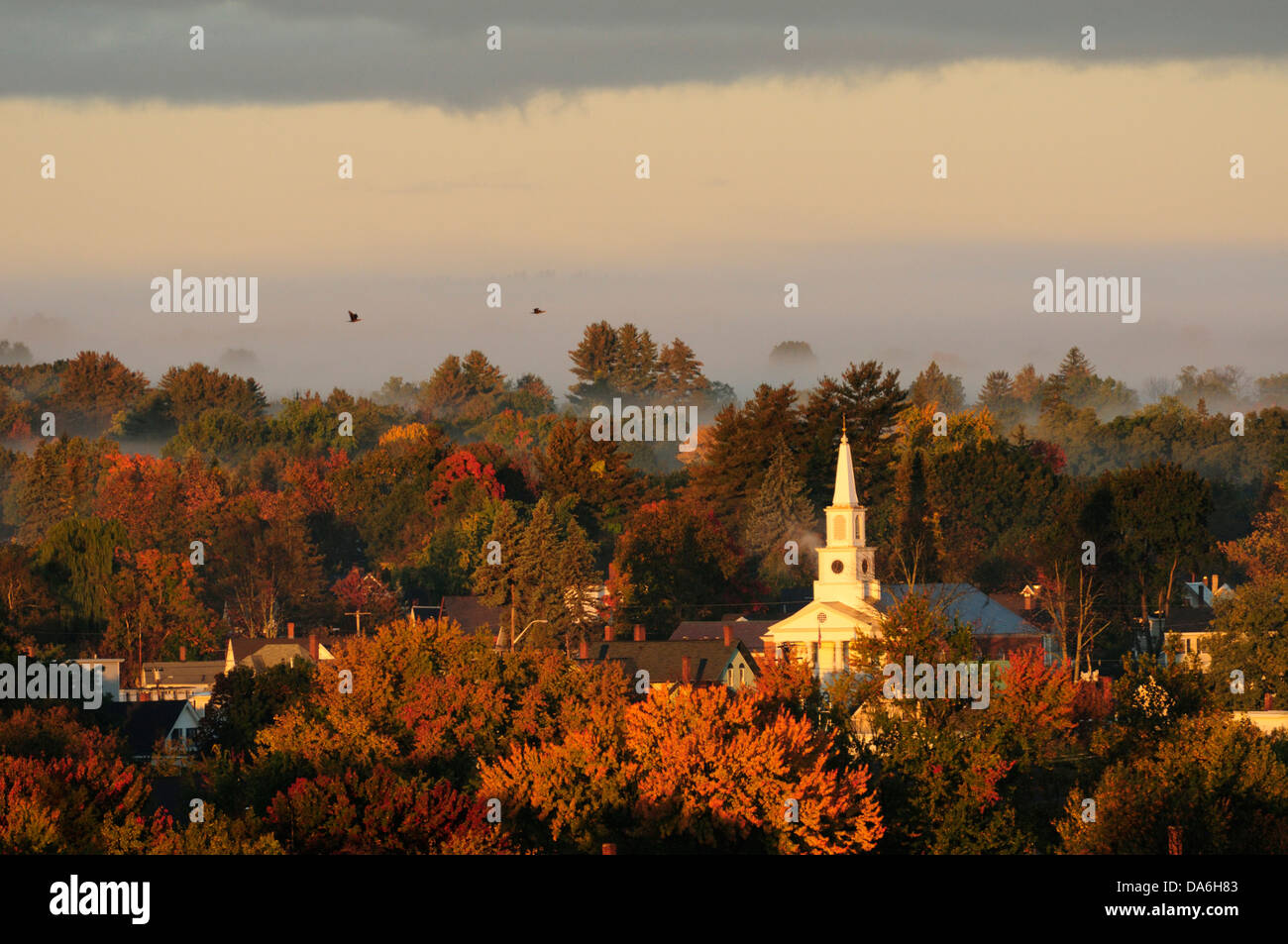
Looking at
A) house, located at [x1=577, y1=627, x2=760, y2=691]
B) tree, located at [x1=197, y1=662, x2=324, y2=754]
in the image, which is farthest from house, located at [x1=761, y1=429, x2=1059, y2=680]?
tree, located at [x1=197, y1=662, x2=324, y2=754]

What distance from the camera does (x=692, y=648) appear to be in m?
111

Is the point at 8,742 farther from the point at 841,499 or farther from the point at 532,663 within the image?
the point at 841,499

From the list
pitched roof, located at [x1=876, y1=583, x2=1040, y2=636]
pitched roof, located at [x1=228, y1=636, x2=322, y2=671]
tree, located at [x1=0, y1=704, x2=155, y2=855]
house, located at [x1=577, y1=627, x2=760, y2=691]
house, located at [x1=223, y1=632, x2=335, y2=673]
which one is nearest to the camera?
tree, located at [x1=0, y1=704, x2=155, y2=855]

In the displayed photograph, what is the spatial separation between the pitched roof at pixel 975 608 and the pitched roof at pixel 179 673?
37.6 m

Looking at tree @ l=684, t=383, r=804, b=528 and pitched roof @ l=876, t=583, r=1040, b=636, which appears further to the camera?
tree @ l=684, t=383, r=804, b=528

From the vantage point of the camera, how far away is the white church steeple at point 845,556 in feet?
400

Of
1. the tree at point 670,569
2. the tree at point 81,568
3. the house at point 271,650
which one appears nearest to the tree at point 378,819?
the house at point 271,650

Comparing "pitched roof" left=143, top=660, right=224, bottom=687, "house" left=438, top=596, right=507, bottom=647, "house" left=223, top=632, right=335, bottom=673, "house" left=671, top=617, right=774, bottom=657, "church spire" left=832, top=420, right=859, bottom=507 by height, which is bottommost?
"pitched roof" left=143, top=660, right=224, bottom=687

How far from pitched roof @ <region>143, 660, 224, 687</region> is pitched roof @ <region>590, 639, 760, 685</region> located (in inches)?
1250

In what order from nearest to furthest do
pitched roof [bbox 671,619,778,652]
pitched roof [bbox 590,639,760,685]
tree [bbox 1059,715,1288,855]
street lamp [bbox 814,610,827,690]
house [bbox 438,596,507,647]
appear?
tree [bbox 1059,715,1288,855]
pitched roof [bbox 590,639,760,685]
street lamp [bbox 814,610,827,690]
pitched roof [bbox 671,619,778,652]
house [bbox 438,596,507,647]

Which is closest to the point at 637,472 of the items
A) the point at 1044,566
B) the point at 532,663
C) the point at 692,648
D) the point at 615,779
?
the point at 1044,566

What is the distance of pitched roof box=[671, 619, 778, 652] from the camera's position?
123812 mm

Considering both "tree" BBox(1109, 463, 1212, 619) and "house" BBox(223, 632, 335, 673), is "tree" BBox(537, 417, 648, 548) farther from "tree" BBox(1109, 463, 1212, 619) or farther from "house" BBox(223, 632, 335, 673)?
"tree" BBox(1109, 463, 1212, 619)
